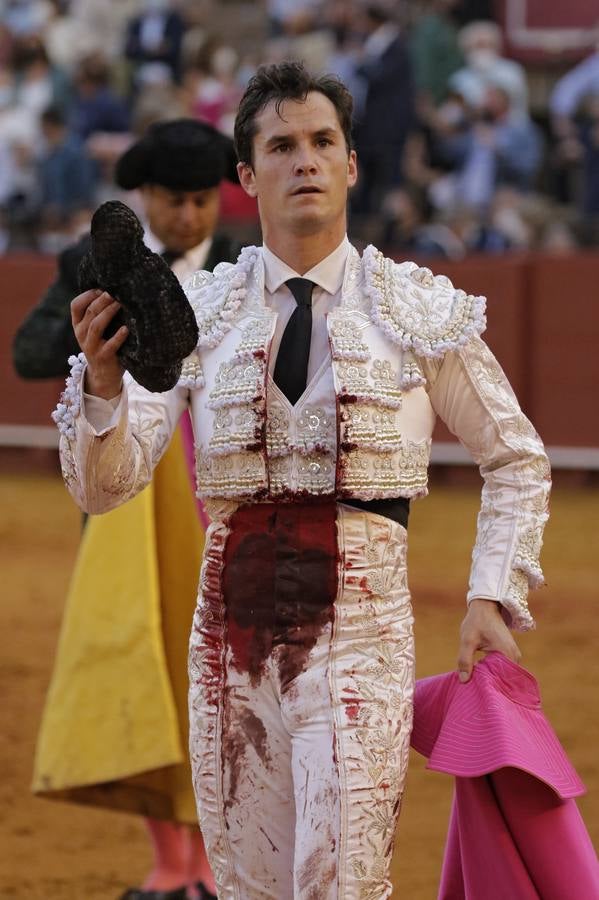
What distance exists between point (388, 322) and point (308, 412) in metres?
0.20

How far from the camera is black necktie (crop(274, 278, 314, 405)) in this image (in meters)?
2.78

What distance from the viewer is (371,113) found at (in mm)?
11469

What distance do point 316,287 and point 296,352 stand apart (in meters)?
0.13

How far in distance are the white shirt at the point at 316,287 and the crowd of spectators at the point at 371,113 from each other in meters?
8.33

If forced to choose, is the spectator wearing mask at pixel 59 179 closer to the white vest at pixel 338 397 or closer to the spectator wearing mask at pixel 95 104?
the spectator wearing mask at pixel 95 104

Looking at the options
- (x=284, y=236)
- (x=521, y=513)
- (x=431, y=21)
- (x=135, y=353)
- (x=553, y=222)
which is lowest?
(x=521, y=513)

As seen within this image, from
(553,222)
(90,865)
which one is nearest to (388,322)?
(90,865)

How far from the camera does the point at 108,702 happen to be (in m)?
4.25

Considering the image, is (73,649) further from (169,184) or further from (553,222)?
(553,222)

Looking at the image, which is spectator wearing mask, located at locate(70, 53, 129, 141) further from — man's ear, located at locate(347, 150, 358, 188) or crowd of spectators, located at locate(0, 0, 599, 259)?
man's ear, located at locate(347, 150, 358, 188)

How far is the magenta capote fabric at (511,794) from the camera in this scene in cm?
271

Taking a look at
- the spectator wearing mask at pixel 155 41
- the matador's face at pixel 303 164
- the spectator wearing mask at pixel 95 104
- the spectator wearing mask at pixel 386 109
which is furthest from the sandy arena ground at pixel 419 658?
the spectator wearing mask at pixel 155 41

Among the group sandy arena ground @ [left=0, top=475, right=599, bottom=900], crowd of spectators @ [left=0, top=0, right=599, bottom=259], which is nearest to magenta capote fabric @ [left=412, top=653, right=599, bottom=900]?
sandy arena ground @ [left=0, top=475, right=599, bottom=900]

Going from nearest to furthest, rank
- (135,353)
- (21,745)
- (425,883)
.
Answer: (135,353) → (425,883) → (21,745)
